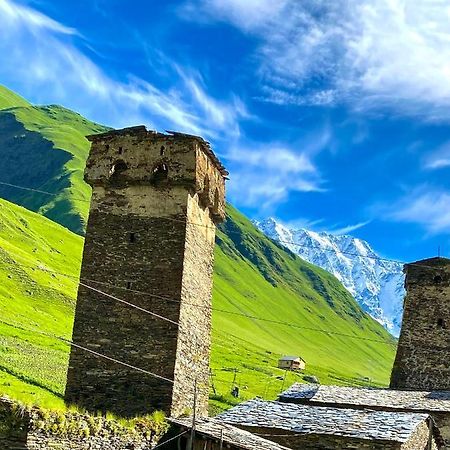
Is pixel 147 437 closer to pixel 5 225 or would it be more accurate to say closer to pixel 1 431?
pixel 1 431

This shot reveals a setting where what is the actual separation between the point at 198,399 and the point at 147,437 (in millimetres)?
4190

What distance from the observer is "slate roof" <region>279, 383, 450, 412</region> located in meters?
26.3

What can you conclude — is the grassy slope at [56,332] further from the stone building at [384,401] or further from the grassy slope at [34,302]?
the stone building at [384,401]

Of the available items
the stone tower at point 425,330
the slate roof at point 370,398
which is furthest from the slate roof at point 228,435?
the stone tower at point 425,330

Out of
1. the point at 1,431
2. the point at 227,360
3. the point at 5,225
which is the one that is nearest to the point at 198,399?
the point at 1,431

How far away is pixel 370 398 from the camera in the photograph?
27688 millimetres

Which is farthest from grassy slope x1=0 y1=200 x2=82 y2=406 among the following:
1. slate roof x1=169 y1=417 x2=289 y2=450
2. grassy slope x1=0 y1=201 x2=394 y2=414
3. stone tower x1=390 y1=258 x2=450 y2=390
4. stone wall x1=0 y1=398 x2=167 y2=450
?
stone tower x1=390 y1=258 x2=450 y2=390

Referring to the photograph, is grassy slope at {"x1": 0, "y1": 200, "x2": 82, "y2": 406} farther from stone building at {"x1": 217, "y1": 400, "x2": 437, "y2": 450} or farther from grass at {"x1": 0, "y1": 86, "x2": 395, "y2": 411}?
stone building at {"x1": 217, "y1": 400, "x2": 437, "y2": 450}

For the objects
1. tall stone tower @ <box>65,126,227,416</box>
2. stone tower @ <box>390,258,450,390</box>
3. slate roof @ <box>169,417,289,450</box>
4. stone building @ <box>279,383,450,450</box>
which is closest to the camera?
slate roof @ <box>169,417,289,450</box>

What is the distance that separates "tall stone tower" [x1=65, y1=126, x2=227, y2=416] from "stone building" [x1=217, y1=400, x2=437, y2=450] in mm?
2228

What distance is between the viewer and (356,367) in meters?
188

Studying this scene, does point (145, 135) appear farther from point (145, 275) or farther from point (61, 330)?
point (61, 330)

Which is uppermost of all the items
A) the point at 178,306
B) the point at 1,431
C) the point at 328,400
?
the point at 178,306

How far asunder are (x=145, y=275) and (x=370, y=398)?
12061 millimetres
